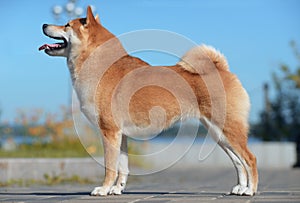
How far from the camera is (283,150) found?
21.4 meters

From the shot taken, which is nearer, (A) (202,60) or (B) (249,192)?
(B) (249,192)

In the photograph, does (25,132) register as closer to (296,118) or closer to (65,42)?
(65,42)

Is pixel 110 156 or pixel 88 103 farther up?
pixel 88 103

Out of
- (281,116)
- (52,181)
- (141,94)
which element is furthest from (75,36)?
(281,116)

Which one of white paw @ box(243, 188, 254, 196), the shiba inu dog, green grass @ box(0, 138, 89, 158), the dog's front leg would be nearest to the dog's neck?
the shiba inu dog

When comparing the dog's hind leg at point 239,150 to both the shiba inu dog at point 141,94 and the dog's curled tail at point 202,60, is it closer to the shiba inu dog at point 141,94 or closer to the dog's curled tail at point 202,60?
the shiba inu dog at point 141,94

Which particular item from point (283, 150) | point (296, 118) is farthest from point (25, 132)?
point (296, 118)

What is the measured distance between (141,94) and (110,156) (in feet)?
2.96

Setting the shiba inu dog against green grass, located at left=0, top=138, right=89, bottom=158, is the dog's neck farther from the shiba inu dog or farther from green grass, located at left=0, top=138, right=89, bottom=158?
green grass, located at left=0, top=138, right=89, bottom=158

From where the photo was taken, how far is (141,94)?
24.6ft

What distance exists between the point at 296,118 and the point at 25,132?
43.0 feet

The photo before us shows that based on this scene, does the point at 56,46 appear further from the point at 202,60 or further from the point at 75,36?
the point at 202,60

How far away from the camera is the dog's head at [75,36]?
7.58 m

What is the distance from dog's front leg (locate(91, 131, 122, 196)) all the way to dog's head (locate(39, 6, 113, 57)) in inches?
47.9
